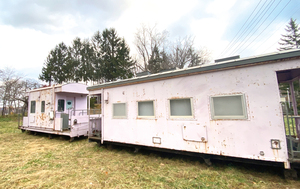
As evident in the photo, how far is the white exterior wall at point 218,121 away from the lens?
2.61 m

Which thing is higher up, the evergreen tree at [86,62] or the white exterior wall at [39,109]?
the evergreen tree at [86,62]

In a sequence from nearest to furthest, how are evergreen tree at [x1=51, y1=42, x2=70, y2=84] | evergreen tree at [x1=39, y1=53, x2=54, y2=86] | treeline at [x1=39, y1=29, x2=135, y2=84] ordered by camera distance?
1. treeline at [x1=39, y1=29, x2=135, y2=84]
2. evergreen tree at [x1=39, y1=53, x2=54, y2=86]
3. evergreen tree at [x1=51, y1=42, x2=70, y2=84]

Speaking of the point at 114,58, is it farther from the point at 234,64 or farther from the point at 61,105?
the point at 234,64

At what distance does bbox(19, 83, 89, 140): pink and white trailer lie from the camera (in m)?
6.61

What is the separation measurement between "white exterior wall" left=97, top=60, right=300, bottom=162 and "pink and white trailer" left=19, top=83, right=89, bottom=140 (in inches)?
140

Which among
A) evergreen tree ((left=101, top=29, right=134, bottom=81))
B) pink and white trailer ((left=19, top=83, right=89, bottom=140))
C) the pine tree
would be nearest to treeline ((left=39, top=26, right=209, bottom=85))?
evergreen tree ((left=101, top=29, right=134, bottom=81))

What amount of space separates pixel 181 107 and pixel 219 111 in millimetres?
908

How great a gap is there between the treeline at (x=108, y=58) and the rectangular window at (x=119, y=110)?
50.9ft

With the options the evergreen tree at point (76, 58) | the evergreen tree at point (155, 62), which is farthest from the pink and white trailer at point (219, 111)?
the evergreen tree at point (76, 58)

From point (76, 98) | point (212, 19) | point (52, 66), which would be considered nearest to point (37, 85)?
point (52, 66)

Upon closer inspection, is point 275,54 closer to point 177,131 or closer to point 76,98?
point 177,131

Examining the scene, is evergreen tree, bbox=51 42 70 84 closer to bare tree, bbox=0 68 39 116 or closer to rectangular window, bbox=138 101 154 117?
bare tree, bbox=0 68 39 116

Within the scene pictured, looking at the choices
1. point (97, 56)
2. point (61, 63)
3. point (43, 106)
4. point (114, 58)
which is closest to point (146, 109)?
point (43, 106)

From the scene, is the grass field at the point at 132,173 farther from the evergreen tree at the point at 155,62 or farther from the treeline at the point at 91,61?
the treeline at the point at 91,61
